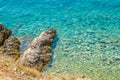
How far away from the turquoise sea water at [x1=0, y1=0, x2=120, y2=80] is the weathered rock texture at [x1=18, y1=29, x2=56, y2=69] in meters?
0.93

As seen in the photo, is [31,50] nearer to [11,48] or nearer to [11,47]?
[11,48]

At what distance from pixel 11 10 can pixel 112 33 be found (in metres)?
23.9

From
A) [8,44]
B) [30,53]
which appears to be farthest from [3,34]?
[30,53]

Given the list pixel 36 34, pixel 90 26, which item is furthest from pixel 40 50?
pixel 90 26

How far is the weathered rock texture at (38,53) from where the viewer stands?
115 ft

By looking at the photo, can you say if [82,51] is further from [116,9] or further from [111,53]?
[116,9]

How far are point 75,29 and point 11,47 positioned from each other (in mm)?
11261

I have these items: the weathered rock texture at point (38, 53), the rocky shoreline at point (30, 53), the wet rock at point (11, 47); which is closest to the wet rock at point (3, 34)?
the rocky shoreline at point (30, 53)

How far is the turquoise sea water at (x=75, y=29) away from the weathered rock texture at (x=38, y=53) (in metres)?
0.93

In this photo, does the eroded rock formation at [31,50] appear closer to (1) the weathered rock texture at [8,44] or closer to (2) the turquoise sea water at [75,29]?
(1) the weathered rock texture at [8,44]

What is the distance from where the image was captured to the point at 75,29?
45031mm

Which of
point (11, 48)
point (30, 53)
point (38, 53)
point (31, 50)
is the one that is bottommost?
point (38, 53)

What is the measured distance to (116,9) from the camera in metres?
49.8

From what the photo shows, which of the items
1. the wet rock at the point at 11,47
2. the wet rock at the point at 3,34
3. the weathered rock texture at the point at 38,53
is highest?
the wet rock at the point at 3,34
